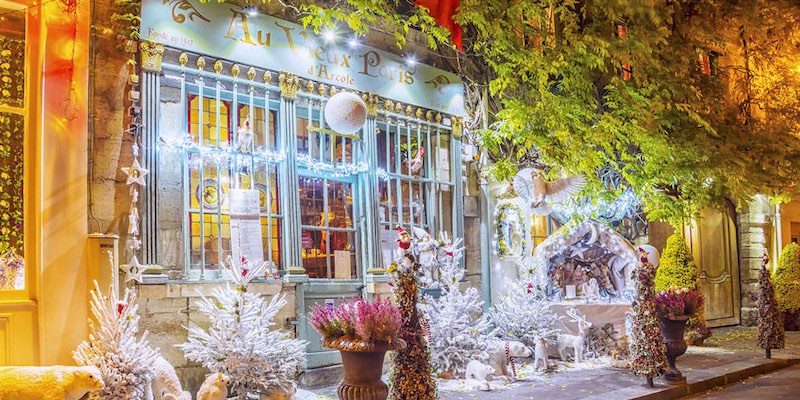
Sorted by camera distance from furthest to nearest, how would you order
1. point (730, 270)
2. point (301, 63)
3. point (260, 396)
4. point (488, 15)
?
1. point (730, 270)
2. point (488, 15)
3. point (301, 63)
4. point (260, 396)

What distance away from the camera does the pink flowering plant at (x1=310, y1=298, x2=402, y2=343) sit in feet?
23.3

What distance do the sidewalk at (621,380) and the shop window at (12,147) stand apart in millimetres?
4306

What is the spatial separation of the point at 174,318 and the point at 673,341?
723 cm

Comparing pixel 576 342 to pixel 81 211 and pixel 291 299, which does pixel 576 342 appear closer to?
pixel 291 299

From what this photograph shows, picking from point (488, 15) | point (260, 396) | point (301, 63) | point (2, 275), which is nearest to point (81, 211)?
point (2, 275)

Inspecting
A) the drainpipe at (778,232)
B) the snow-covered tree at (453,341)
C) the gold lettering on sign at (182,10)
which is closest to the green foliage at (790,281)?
the drainpipe at (778,232)

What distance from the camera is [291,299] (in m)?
10.1

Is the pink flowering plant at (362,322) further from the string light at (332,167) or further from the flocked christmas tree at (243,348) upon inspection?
the string light at (332,167)

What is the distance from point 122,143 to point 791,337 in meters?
16.2

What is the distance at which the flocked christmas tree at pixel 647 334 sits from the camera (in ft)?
32.8

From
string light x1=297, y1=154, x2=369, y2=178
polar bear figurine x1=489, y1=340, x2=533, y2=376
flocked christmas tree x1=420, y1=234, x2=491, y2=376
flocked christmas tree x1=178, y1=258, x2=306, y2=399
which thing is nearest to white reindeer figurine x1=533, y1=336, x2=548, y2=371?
polar bear figurine x1=489, y1=340, x2=533, y2=376

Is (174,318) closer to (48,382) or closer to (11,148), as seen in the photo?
(48,382)

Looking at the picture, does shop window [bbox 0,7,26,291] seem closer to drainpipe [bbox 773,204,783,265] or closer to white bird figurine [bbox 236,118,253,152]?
white bird figurine [bbox 236,118,253,152]

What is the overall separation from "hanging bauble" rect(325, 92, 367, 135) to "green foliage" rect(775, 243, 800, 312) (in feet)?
45.6
